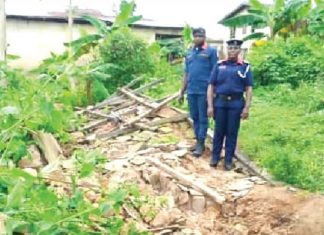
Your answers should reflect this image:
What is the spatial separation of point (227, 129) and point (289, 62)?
6.53 m

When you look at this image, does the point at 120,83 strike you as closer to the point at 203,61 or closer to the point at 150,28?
the point at 203,61

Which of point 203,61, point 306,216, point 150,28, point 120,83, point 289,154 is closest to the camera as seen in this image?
point 306,216

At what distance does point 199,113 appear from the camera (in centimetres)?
800

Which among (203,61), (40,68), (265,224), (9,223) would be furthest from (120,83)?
(9,223)

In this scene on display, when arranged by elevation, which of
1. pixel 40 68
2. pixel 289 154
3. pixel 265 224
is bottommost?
pixel 265 224

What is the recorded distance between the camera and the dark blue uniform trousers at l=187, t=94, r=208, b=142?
7.89m

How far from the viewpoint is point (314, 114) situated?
9852 millimetres

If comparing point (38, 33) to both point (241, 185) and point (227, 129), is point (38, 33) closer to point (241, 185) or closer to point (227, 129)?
point (227, 129)

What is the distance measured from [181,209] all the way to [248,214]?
72 cm

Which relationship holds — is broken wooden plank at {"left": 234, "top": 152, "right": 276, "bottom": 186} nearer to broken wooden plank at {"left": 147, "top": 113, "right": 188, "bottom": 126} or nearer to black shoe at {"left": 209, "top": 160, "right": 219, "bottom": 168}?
black shoe at {"left": 209, "top": 160, "right": 219, "bottom": 168}

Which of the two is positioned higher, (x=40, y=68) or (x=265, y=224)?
(x=40, y=68)

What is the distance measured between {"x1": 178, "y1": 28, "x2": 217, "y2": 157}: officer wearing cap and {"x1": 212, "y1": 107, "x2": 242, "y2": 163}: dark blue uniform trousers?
0.42 meters

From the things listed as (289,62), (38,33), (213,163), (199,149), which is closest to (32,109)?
(213,163)

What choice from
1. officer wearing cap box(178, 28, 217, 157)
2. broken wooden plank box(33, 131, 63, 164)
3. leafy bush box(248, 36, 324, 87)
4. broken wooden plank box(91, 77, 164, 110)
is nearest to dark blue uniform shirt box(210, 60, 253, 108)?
officer wearing cap box(178, 28, 217, 157)
